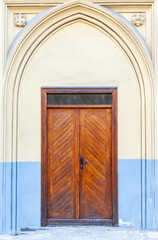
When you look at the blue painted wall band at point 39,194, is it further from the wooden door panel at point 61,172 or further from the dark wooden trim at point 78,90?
the dark wooden trim at point 78,90

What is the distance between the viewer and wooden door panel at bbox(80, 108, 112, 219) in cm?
584

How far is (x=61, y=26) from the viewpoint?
581 cm

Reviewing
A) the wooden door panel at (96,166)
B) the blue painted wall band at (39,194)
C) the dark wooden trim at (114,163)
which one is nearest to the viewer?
the blue painted wall band at (39,194)

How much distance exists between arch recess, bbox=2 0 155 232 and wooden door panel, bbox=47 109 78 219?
70 cm

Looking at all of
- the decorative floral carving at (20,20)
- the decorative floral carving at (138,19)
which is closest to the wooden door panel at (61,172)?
the decorative floral carving at (20,20)

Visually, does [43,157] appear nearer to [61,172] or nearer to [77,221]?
[61,172]

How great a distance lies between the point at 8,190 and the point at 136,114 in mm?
2766

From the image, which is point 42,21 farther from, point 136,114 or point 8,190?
point 8,190

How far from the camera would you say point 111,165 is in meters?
5.83

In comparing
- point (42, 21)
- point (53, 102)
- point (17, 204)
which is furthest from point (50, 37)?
point (17, 204)

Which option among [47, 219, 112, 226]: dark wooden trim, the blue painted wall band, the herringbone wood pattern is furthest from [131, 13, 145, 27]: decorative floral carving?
[47, 219, 112, 226]: dark wooden trim

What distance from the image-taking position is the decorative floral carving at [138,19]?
5.68m

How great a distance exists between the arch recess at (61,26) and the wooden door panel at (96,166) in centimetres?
70

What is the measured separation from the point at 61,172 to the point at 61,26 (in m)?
2.78
